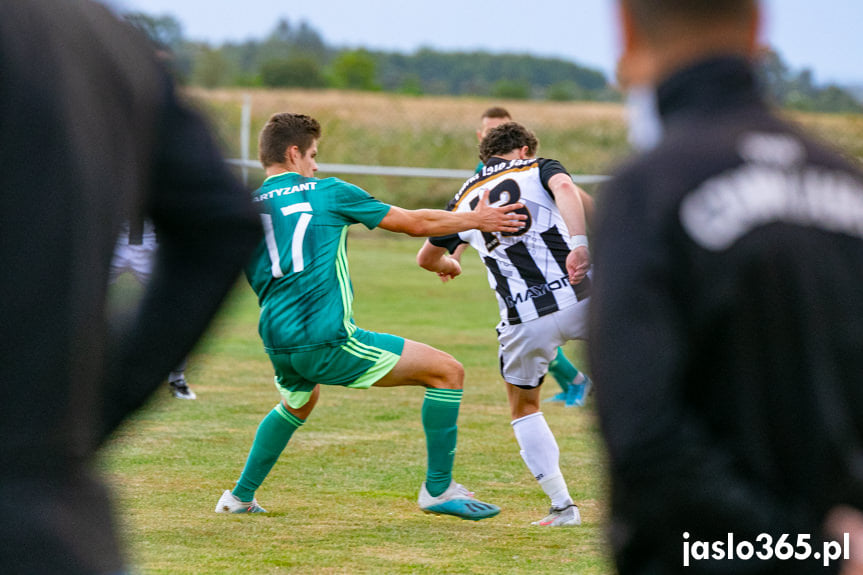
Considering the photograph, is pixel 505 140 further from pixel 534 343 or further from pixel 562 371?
pixel 562 371

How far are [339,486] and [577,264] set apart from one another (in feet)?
6.53

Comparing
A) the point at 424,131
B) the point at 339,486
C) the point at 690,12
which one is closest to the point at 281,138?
the point at 339,486

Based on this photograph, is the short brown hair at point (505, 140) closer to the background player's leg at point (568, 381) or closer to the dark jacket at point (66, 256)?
the background player's leg at point (568, 381)

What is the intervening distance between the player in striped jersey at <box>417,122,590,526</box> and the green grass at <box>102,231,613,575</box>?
577mm

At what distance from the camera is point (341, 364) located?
20.1 feet

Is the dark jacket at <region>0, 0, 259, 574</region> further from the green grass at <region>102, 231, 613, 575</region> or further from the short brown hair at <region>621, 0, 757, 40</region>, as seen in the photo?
the short brown hair at <region>621, 0, 757, 40</region>

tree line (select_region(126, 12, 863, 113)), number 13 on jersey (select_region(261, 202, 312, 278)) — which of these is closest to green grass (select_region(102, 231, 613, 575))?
number 13 on jersey (select_region(261, 202, 312, 278))

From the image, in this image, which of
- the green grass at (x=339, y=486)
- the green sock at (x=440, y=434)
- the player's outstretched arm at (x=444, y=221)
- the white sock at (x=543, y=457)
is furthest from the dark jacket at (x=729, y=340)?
the green sock at (x=440, y=434)

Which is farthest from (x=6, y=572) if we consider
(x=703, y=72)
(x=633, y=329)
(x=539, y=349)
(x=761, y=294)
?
(x=539, y=349)

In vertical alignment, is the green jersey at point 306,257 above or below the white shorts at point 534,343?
above

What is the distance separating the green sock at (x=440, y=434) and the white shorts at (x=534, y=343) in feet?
1.22

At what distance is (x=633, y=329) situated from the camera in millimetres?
1681

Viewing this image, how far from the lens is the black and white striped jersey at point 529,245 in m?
6.81

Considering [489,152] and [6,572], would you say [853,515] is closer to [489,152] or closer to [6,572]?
[6,572]
